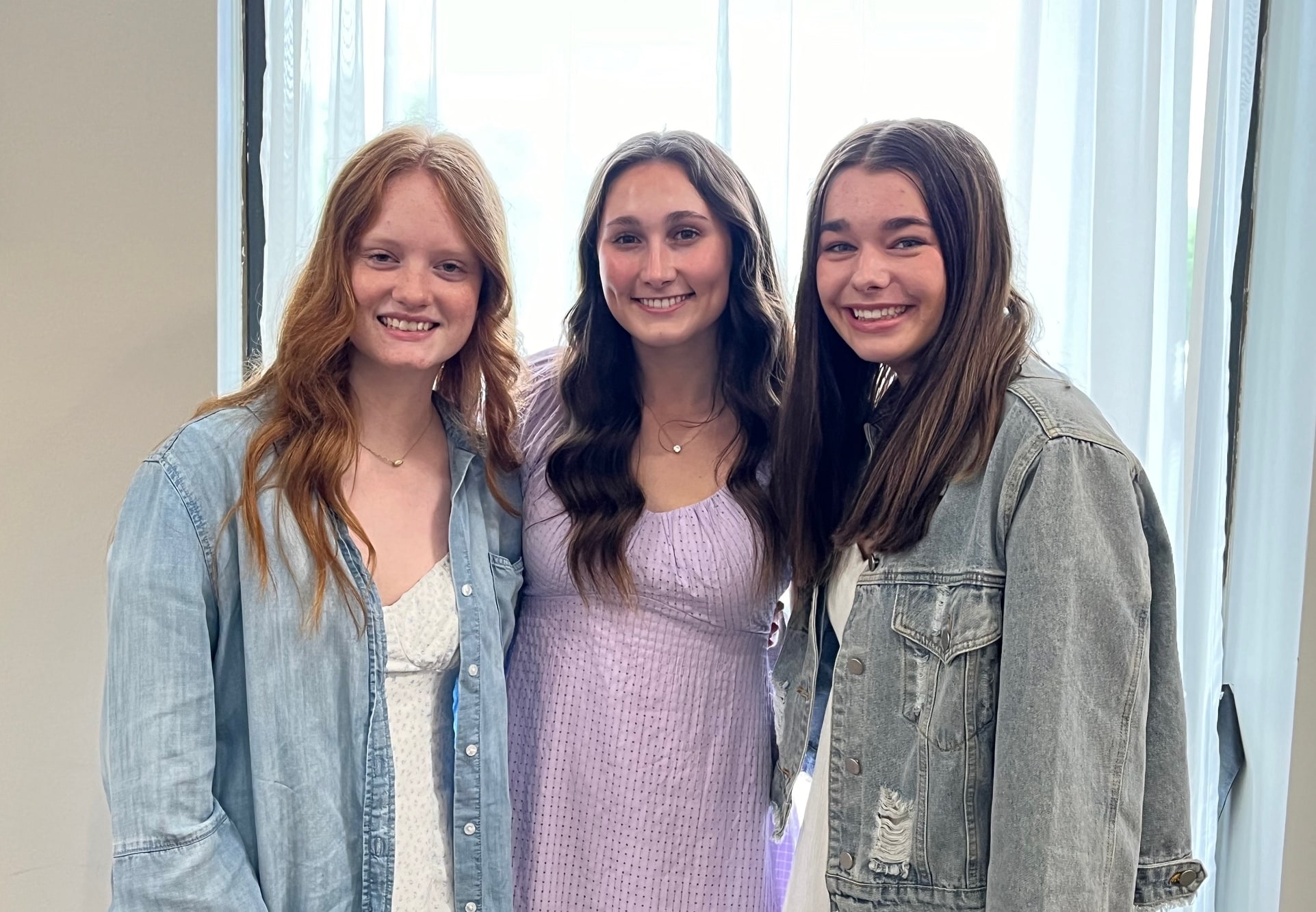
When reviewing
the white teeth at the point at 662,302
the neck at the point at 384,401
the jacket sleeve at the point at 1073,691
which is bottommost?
the jacket sleeve at the point at 1073,691

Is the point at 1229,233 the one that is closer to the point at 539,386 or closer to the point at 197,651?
the point at 539,386

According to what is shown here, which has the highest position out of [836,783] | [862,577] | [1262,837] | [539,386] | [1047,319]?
[1047,319]

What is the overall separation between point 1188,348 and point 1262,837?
840mm

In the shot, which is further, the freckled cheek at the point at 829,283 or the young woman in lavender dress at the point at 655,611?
the young woman in lavender dress at the point at 655,611

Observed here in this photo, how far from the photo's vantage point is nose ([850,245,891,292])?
3.88 ft

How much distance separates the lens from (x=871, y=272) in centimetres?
119

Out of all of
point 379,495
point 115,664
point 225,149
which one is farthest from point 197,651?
point 225,149

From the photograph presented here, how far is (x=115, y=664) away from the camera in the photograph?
3.67ft

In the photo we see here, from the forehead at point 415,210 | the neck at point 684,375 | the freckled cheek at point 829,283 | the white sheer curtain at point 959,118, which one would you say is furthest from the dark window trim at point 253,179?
the freckled cheek at point 829,283

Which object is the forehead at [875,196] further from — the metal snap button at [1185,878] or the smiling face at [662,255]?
the metal snap button at [1185,878]

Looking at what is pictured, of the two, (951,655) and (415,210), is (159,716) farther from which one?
(951,655)

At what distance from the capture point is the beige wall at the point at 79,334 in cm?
162

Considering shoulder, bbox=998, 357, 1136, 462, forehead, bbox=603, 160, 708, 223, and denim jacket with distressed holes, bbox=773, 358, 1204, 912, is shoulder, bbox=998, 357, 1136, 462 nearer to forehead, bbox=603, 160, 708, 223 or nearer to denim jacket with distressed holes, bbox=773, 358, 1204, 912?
denim jacket with distressed holes, bbox=773, 358, 1204, 912

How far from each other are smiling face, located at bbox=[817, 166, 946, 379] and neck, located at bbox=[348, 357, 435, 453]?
0.59 m
